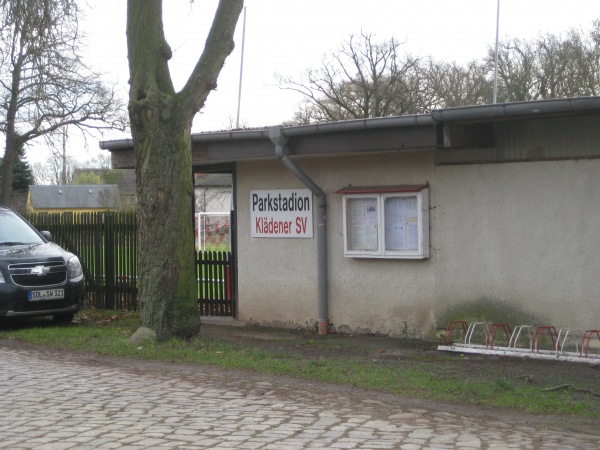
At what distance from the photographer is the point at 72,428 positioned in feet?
22.8

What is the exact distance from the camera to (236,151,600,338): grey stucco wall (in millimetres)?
10867

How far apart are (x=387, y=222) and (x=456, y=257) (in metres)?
1.20

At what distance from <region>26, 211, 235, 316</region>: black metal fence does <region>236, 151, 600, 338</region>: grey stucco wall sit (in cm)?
119

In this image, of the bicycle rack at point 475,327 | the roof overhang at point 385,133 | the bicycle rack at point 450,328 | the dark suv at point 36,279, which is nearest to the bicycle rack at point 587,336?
the bicycle rack at point 475,327

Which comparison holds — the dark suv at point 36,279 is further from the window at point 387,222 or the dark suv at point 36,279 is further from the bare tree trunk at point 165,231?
the window at point 387,222

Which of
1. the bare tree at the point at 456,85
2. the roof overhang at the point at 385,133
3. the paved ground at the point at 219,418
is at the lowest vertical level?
the paved ground at the point at 219,418

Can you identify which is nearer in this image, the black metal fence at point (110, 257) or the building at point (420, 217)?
the building at point (420, 217)

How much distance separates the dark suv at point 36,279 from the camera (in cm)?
1314

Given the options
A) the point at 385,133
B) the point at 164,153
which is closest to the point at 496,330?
the point at 385,133

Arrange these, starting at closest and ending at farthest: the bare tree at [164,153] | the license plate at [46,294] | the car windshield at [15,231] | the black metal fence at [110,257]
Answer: the bare tree at [164,153]
the license plate at [46,294]
the car windshield at [15,231]
the black metal fence at [110,257]

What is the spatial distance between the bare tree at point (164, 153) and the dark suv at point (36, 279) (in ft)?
9.65

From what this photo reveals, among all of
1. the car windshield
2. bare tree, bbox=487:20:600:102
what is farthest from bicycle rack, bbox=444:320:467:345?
bare tree, bbox=487:20:600:102

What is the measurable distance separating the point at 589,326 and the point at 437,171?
2.86 meters

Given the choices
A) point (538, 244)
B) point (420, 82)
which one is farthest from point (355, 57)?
point (538, 244)
